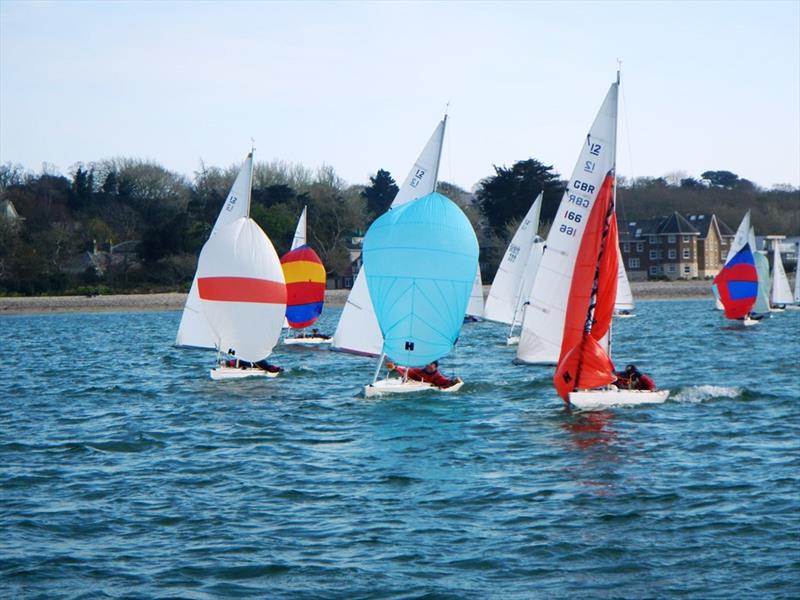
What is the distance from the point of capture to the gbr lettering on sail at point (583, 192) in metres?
23.2

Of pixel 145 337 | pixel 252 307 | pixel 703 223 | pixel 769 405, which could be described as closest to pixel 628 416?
pixel 769 405

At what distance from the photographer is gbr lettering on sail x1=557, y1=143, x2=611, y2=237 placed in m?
23.2

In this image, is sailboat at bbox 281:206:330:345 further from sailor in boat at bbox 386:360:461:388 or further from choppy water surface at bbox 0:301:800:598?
sailor in boat at bbox 386:360:461:388

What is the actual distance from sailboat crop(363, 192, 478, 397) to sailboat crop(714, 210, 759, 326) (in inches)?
1259

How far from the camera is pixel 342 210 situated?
9638 cm

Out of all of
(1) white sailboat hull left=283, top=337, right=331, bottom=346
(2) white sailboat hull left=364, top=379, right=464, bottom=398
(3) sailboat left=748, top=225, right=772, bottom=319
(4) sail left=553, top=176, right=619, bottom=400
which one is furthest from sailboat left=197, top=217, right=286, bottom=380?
(3) sailboat left=748, top=225, right=772, bottom=319

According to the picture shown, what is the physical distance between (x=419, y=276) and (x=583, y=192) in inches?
148

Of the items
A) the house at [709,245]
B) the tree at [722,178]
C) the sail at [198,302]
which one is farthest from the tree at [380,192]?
the sail at [198,302]

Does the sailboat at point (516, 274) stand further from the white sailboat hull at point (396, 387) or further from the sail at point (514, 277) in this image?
the white sailboat hull at point (396, 387)

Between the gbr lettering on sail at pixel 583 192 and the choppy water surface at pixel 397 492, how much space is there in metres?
3.86

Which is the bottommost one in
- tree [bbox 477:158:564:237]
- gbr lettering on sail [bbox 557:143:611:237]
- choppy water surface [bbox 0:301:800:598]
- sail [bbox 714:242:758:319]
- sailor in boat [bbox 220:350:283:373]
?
choppy water surface [bbox 0:301:800:598]

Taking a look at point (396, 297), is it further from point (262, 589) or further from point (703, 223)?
point (703, 223)

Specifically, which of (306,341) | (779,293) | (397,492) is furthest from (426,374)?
(779,293)

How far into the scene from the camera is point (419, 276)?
78.8 ft
